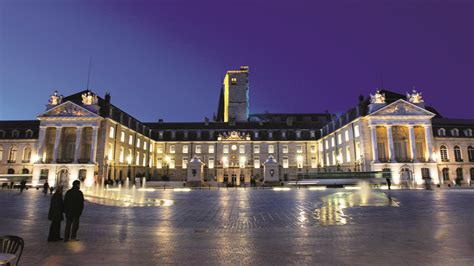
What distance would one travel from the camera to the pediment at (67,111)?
46.7 meters

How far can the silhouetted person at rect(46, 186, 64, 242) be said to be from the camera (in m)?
7.74

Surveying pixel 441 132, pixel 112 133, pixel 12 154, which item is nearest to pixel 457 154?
pixel 441 132

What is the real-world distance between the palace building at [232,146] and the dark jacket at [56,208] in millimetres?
35542

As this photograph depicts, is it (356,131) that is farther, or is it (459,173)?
(459,173)

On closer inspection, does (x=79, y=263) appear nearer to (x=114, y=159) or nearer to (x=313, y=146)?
(x=114, y=159)

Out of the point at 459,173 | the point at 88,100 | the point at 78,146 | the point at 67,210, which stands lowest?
the point at 67,210

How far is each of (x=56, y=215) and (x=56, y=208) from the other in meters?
0.22

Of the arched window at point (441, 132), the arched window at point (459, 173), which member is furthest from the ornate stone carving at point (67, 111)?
the arched window at point (459, 173)

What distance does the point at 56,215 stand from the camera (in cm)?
789

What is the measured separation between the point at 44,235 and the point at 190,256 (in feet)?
17.4

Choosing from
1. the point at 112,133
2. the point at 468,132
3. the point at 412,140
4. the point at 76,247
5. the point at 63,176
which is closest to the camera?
the point at 76,247

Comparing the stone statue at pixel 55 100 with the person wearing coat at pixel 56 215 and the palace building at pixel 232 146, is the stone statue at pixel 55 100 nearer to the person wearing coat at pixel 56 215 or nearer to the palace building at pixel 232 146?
the palace building at pixel 232 146

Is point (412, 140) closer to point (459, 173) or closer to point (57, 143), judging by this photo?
point (459, 173)

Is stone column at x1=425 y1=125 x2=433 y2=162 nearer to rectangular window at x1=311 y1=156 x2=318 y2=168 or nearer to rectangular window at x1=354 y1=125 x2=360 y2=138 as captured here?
rectangular window at x1=354 y1=125 x2=360 y2=138
